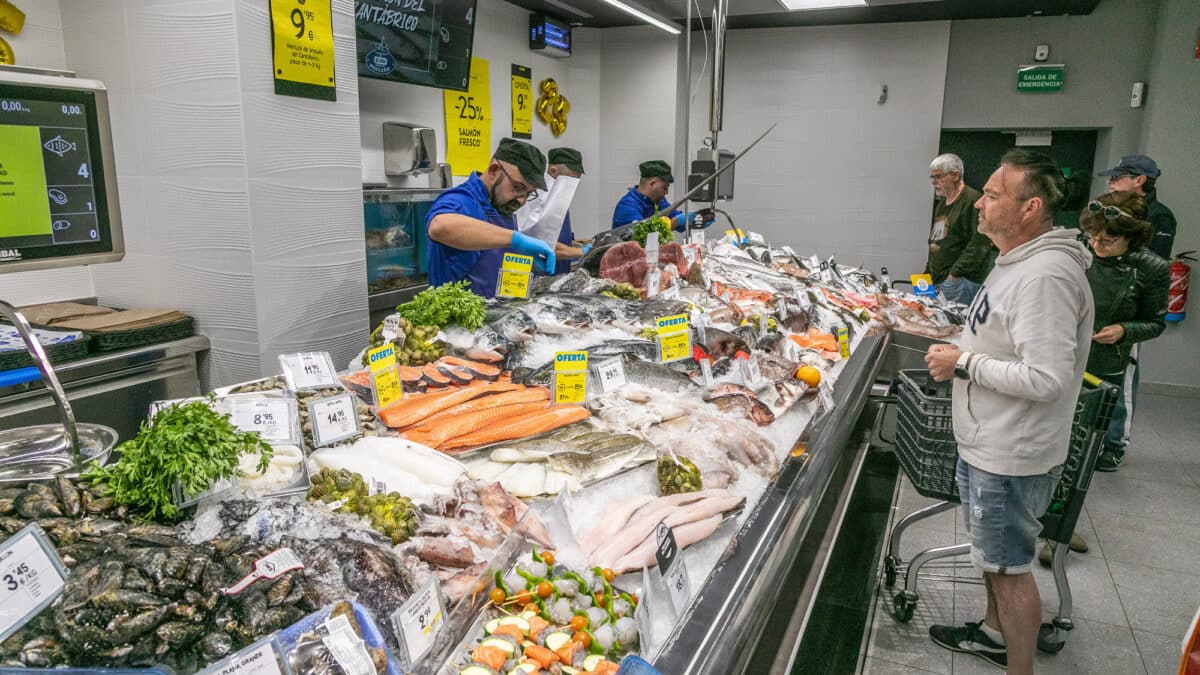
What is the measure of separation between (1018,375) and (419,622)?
2.19 m

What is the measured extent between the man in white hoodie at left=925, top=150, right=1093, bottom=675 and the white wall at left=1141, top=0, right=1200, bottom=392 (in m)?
6.07

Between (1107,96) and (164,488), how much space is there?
9.62 metres

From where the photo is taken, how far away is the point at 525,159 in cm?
397

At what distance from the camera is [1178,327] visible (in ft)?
24.7

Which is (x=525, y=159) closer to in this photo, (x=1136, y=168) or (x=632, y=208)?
(x=632, y=208)

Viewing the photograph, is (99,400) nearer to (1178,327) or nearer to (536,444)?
(536,444)

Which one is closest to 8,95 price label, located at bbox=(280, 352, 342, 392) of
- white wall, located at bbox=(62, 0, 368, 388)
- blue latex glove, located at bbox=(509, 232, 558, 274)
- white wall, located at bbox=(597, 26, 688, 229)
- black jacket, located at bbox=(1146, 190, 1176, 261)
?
white wall, located at bbox=(62, 0, 368, 388)

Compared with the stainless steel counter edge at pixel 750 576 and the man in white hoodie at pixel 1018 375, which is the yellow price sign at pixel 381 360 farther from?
the man in white hoodie at pixel 1018 375

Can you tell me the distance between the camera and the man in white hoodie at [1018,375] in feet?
8.36

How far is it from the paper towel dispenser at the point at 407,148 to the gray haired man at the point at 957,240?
164 inches

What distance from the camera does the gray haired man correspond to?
5.88 m

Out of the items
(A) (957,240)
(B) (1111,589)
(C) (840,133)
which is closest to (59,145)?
(B) (1111,589)

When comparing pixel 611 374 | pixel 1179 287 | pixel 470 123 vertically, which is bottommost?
pixel 1179 287

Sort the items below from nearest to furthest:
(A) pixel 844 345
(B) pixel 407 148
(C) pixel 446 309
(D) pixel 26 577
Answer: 1. (D) pixel 26 577
2. (C) pixel 446 309
3. (A) pixel 844 345
4. (B) pixel 407 148
